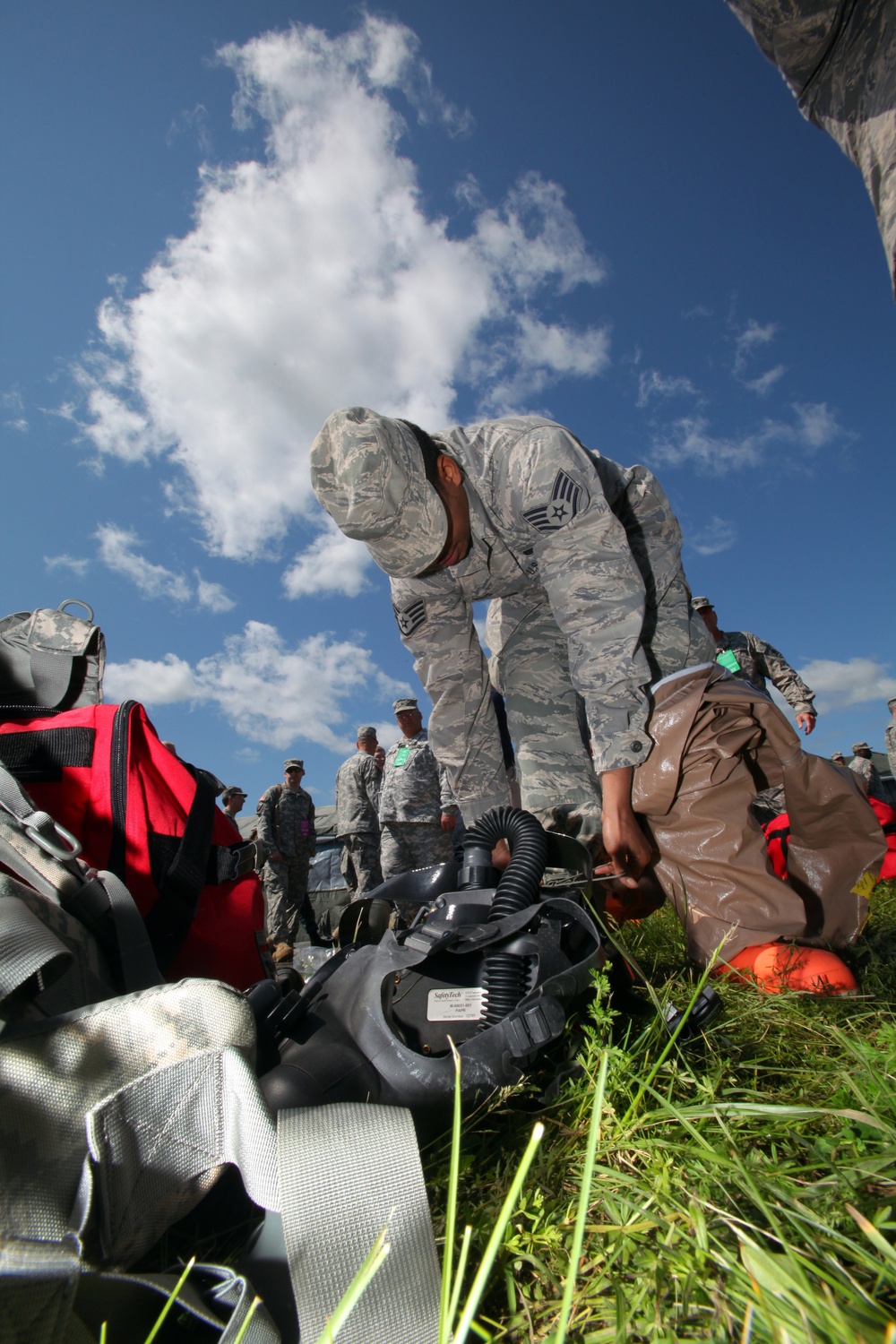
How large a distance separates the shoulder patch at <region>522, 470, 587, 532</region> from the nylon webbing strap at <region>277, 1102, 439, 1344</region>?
2.03 m

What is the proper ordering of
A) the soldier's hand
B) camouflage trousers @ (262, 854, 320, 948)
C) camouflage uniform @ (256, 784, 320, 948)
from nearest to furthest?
the soldier's hand, camouflage trousers @ (262, 854, 320, 948), camouflage uniform @ (256, 784, 320, 948)

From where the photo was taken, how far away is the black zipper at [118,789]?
4.70 ft

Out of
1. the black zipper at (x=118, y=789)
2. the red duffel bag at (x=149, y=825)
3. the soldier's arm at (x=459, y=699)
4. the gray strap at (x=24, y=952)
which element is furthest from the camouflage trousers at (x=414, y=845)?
the gray strap at (x=24, y=952)

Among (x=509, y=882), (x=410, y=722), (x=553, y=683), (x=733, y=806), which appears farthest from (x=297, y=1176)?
(x=410, y=722)

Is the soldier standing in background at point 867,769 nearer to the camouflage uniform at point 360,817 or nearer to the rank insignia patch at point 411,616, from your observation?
the camouflage uniform at point 360,817

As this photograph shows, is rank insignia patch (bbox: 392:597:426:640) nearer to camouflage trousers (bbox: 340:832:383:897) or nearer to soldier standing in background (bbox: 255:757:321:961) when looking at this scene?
soldier standing in background (bbox: 255:757:321:961)

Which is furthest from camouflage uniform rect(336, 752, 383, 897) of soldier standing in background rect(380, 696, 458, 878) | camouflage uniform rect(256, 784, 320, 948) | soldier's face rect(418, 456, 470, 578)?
soldier's face rect(418, 456, 470, 578)

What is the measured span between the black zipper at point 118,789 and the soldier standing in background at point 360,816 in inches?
319

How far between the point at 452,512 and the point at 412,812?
589 centimetres

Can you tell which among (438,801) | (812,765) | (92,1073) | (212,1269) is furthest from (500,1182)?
(438,801)

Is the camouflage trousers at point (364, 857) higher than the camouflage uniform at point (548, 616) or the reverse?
the reverse

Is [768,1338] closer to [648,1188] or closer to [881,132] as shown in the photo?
[648,1188]

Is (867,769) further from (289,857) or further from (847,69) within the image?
(847,69)

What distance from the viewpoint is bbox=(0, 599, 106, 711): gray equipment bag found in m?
1.75
